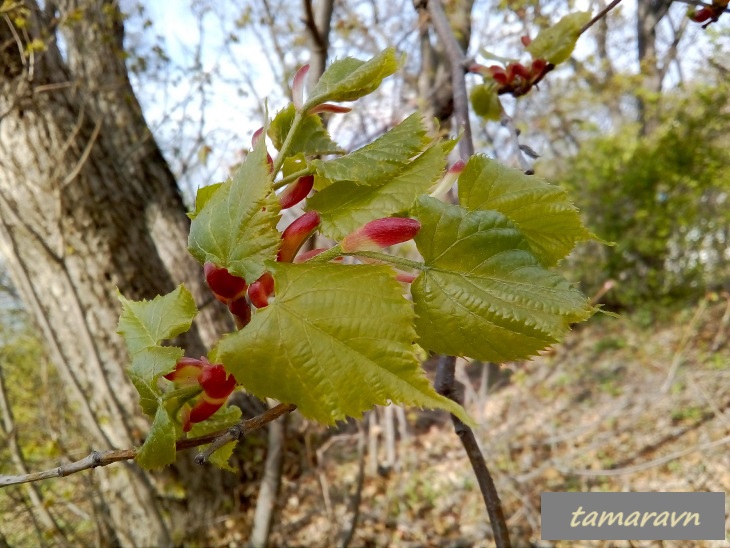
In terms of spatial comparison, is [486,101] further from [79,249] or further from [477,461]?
[79,249]

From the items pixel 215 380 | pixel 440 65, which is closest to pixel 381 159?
pixel 215 380

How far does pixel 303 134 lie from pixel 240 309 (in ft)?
0.64

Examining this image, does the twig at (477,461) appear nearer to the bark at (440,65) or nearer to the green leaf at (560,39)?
the green leaf at (560,39)

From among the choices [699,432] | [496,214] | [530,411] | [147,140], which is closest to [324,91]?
[496,214]

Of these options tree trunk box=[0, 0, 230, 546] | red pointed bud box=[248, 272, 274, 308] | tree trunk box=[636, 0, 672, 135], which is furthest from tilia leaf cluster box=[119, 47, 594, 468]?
tree trunk box=[636, 0, 672, 135]

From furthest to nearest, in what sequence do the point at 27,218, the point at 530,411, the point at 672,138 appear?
1. the point at 672,138
2. the point at 530,411
3. the point at 27,218

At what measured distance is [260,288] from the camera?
0.37m

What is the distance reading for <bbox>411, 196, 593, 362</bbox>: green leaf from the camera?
37 cm

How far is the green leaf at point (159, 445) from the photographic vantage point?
0.41 metres

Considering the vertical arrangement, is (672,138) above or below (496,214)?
Result: above

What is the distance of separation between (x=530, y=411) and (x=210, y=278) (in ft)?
14.5

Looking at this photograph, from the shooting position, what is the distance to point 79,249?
7.38ft

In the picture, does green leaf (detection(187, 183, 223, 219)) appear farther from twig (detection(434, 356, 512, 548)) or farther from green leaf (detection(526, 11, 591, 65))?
green leaf (detection(526, 11, 591, 65))

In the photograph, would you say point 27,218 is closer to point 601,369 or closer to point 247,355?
point 247,355
